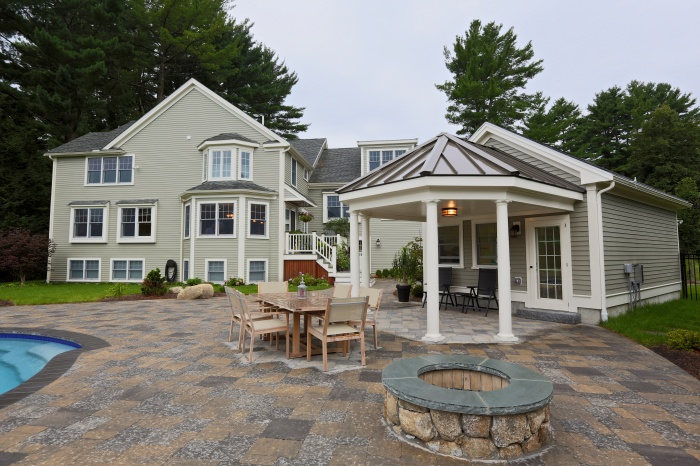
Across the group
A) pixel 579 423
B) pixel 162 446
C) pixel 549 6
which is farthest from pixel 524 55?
pixel 162 446

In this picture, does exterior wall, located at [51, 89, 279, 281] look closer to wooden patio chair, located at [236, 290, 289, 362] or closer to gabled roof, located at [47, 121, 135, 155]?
gabled roof, located at [47, 121, 135, 155]

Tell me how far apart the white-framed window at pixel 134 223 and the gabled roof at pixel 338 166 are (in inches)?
329

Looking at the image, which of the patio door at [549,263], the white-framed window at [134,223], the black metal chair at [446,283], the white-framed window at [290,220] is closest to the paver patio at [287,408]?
the patio door at [549,263]

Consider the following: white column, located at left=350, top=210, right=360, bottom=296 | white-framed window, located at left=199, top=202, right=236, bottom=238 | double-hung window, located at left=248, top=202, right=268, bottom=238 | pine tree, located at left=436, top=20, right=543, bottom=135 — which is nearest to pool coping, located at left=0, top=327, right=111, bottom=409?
white column, located at left=350, top=210, right=360, bottom=296

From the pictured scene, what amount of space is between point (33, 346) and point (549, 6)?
15.3m

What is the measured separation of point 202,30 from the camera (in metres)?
22.5

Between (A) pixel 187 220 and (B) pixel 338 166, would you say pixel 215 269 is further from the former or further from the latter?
(B) pixel 338 166

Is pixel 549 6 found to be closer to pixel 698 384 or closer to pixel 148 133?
pixel 698 384

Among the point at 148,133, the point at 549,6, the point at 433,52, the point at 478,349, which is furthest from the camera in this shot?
the point at 433,52

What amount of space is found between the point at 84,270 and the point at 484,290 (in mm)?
17762

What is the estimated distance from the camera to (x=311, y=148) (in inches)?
886

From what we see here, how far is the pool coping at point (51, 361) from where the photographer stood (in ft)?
12.5

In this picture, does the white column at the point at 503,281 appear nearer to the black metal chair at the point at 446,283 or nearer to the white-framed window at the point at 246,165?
the black metal chair at the point at 446,283

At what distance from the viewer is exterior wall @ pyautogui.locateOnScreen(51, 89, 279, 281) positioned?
1627 cm
